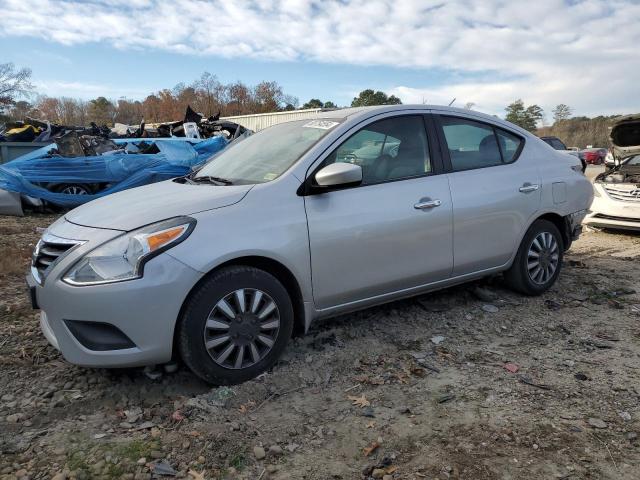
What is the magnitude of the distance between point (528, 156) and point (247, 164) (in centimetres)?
251

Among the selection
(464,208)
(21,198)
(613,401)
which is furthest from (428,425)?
(21,198)

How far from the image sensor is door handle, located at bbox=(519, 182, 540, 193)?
429cm

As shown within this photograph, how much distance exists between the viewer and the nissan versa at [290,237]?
9.03 feet

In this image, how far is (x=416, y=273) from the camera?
3.71m

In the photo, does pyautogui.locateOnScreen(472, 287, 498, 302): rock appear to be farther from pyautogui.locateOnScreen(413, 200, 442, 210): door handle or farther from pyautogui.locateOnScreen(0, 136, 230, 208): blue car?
pyautogui.locateOnScreen(0, 136, 230, 208): blue car

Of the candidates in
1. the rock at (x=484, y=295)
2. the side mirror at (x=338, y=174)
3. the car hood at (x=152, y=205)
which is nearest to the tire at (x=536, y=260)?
the rock at (x=484, y=295)

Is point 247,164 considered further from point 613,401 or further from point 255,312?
point 613,401

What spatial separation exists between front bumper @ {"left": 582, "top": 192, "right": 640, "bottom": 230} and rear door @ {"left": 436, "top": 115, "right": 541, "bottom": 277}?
403 centimetres

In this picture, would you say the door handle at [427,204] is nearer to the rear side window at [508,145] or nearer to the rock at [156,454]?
the rear side window at [508,145]

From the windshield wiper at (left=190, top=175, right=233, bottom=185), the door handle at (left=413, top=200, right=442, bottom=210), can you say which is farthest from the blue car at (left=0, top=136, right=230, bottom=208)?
the door handle at (left=413, top=200, right=442, bottom=210)

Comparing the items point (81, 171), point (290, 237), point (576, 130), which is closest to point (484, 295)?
point (290, 237)

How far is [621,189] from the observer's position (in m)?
7.94

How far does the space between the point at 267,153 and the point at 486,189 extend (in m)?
1.77

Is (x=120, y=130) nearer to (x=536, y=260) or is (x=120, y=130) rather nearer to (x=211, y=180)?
(x=211, y=180)
